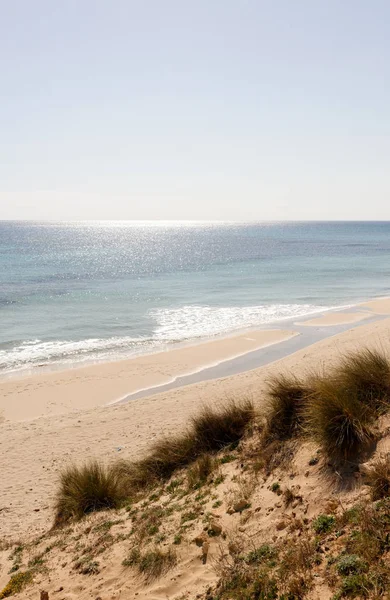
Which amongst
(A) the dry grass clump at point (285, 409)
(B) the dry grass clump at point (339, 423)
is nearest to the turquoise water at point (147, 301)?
(A) the dry grass clump at point (285, 409)

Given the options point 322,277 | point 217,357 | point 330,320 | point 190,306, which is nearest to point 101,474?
point 217,357

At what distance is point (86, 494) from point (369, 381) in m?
5.36

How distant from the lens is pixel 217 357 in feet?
68.2

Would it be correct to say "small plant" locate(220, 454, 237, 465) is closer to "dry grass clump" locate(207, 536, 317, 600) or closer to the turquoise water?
"dry grass clump" locate(207, 536, 317, 600)

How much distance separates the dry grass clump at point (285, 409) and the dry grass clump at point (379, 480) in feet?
6.85

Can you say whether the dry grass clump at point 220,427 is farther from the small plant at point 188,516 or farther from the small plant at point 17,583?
the small plant at point 17,583

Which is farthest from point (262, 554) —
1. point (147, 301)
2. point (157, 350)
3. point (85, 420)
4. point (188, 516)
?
point (147, 301)

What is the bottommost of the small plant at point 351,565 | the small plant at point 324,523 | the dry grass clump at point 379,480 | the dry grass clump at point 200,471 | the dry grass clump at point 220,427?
the dry grass clump at point 200,471

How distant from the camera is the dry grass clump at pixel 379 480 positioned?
5.24 m

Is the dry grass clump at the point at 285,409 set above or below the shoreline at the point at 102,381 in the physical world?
above

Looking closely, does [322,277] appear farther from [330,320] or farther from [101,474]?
[101,474]

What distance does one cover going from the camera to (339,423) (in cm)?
671

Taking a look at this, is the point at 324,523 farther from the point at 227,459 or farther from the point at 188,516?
the point at 227,459

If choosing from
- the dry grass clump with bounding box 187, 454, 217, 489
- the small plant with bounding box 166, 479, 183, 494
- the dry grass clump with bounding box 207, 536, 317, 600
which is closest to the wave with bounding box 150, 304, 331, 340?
the dry grass clump with bounding box 187, 454, 217, 489
